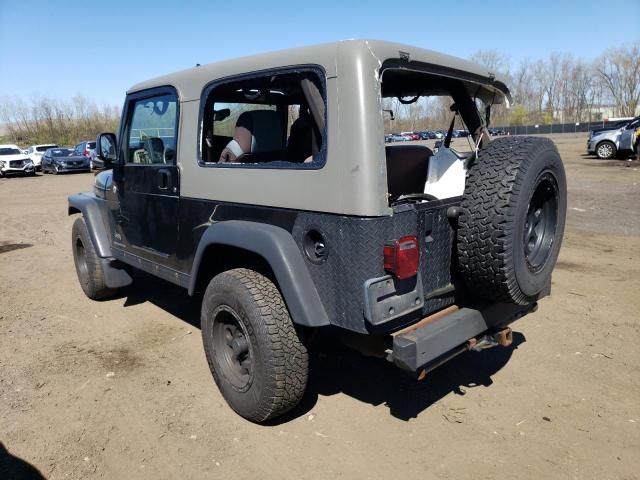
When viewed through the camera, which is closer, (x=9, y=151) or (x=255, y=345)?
(x=255, y=345)

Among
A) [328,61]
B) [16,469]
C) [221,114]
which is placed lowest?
[16,469]

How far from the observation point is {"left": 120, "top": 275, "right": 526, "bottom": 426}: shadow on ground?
3.36m

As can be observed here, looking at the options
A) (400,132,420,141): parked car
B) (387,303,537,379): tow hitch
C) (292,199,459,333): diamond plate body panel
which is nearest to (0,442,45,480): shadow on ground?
(292,199,459,333): diamond plate body panel

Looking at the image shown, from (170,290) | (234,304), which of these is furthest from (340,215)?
(170,290)

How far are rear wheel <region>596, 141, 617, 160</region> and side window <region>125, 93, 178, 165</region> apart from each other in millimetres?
20310

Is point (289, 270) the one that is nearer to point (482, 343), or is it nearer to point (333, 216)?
point (333, 216)

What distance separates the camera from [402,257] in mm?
2428

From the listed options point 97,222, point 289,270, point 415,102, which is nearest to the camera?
point 289,270

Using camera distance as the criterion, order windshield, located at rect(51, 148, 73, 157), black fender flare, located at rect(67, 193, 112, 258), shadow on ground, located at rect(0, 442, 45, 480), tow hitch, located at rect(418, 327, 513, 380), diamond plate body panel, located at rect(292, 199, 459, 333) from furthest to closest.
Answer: windshield, located at rect(51, 148, 73, 157) → black fender flare, located at rect(67, 193, 112, 258) → tow hitch, located at rect(418, 327, 513, 380) → shadow on ground, located at rect(0, 442, 45, 480) → diamond plate body panel, located at rect(292, 199, 459, 333)

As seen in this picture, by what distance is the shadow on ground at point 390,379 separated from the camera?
3.36 m

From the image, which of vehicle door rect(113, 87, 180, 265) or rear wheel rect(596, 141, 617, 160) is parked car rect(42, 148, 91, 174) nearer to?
rear wheel rect(596, 141, 617, 160)

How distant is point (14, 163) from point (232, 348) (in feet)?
89.4

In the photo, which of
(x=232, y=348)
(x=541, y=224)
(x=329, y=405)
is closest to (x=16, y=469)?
(x=232, y=348)

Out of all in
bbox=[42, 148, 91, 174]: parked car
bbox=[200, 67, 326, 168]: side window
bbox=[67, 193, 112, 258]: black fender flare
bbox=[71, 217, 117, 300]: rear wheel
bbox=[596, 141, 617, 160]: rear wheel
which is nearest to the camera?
bbox=[200, 67, 326, 168]: side window
